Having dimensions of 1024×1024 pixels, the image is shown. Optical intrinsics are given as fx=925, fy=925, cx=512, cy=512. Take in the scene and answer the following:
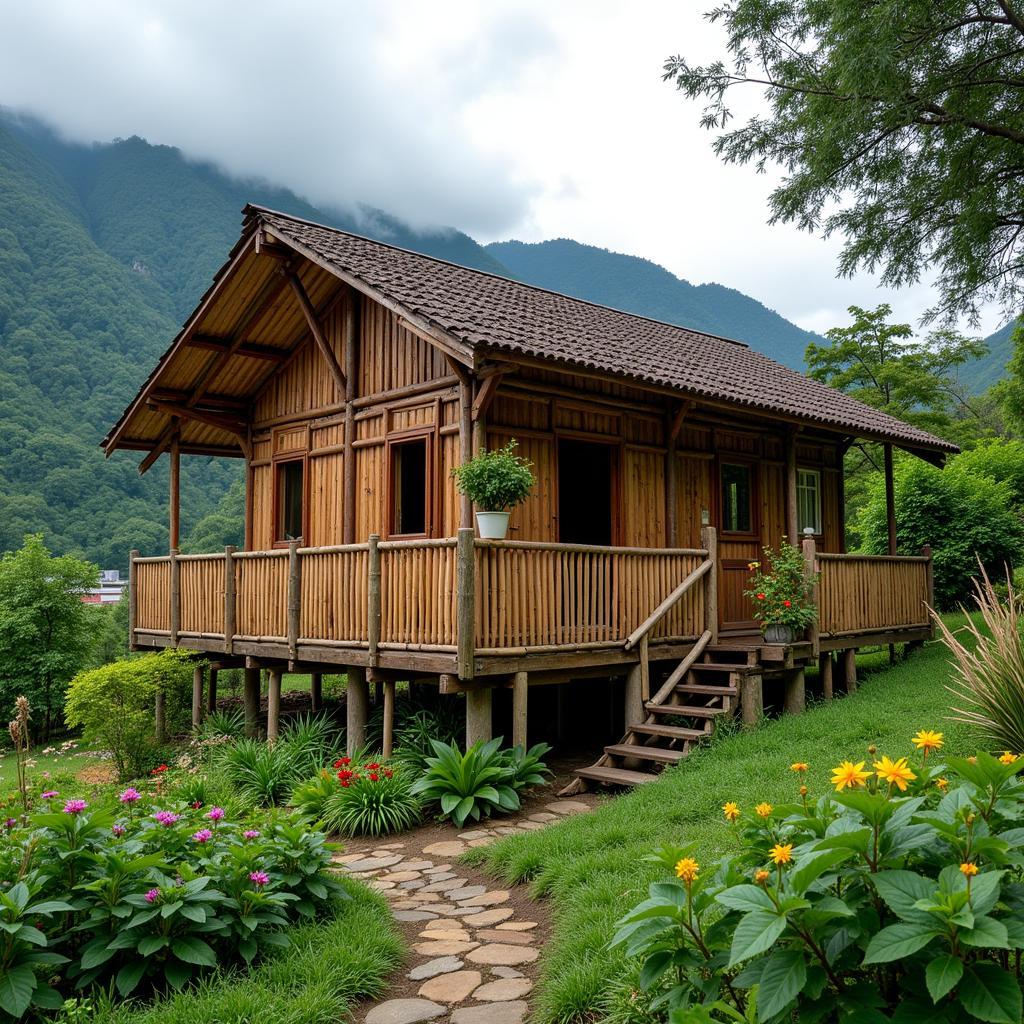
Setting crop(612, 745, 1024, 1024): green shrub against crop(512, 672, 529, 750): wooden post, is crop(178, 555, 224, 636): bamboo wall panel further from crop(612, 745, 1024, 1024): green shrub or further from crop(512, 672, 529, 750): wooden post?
crop(612, 745, 1024, 1024): green shrub

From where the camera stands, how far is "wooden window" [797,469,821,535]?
14.9 meters

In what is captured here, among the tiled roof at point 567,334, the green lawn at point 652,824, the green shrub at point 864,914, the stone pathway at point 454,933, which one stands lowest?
the stone pathway at point 454,933

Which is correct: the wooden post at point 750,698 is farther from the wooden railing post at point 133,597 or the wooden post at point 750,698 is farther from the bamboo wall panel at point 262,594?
the wooden railing post at point 133,597

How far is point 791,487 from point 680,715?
16.2 feet

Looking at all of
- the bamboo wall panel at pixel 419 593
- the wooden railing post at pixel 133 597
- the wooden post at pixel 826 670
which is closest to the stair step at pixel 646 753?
the bamboo wall panel at pixel 419 593

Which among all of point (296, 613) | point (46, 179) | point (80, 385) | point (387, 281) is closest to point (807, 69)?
point (387, 281)

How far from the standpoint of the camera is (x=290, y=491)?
14008 millimetres

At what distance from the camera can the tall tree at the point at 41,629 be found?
67.9ft

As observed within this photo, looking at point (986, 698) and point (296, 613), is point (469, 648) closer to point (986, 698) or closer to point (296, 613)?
point (296, 613)

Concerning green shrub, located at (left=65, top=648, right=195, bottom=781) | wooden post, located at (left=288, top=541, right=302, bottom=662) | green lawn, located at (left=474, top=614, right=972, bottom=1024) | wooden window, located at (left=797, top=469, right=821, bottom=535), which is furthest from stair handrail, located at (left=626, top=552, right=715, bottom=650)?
green shrub, located at (left=65, top=648, right=195, bottom=781)

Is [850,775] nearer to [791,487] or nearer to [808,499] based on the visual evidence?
[791,487]

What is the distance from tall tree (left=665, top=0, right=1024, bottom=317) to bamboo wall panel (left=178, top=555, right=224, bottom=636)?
29.2 ft

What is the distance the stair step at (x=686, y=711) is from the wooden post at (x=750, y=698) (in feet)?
2.12

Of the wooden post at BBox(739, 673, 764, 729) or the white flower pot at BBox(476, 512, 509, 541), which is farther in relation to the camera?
the wooden post at BBox(739, 673, 764, 729)
